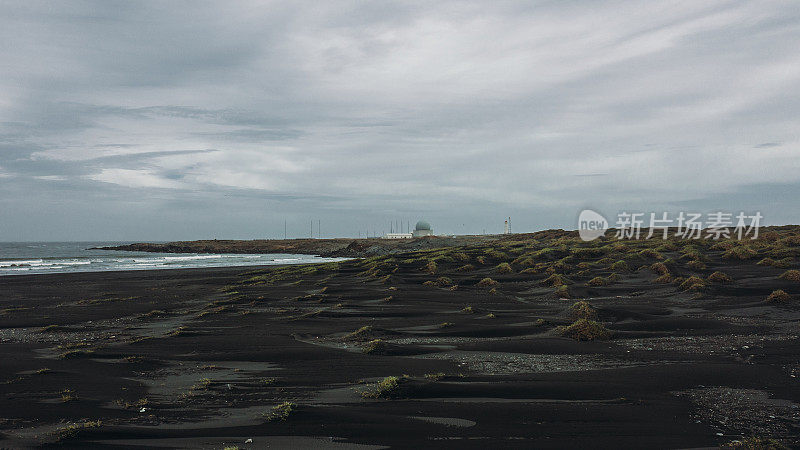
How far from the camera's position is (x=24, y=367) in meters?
10.8

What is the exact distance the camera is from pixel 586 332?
12.9 m

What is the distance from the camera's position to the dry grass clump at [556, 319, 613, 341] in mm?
12844

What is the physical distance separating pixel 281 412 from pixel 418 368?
3644 millimetres

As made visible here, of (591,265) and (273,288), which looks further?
(591,265)

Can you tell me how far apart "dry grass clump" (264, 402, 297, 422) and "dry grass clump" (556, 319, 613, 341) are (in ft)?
28.0

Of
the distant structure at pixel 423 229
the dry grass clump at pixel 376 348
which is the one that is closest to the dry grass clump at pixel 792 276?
the dry grass clump at pixel 376 348

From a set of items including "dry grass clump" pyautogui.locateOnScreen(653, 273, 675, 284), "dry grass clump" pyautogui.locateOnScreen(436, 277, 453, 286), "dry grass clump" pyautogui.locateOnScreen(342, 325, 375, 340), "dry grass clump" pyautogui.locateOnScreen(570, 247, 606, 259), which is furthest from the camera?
"dry grass clump" pyautogui.locateOnScreen(570, 247, 606, 259)

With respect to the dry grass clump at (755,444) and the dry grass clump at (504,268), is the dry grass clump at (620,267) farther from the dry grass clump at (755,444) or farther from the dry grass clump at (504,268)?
the dry grass clump at (755,444)

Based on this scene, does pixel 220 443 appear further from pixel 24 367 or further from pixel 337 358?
pixel 24 367

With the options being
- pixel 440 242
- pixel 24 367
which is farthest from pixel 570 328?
pixel 440 242

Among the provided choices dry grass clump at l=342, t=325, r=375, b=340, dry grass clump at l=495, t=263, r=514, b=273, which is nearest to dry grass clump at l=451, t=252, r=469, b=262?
dry grass clump at l=495, t=263, r=514, b=273

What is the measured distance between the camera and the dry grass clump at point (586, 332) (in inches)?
506

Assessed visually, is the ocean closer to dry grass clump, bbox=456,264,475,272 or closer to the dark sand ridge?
dry grass clump, bbox=456,264,475,272

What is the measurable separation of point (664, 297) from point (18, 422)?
2133 cm
